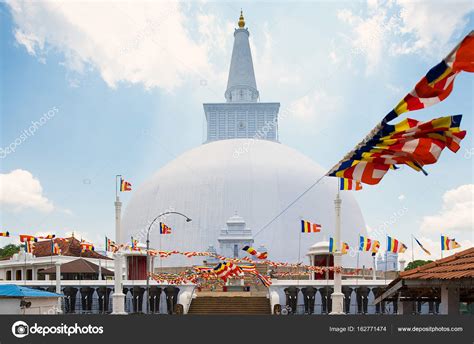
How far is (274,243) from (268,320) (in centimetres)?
4163

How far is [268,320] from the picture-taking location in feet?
39.5

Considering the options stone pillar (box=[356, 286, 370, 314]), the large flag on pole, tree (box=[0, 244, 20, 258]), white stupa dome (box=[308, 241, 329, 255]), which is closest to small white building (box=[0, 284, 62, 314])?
the large flag on pole

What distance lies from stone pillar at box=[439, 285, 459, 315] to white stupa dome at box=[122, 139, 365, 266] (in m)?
38.4

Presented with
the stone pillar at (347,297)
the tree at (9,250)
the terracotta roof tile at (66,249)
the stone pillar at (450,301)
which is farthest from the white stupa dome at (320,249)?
the tree at (9,250)

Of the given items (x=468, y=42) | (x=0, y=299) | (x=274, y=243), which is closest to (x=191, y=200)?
(x=274, y=243)

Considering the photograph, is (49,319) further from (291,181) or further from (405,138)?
(291,181)

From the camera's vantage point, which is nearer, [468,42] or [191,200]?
[468,42]

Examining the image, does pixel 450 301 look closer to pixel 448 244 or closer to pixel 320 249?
pixel 448 244

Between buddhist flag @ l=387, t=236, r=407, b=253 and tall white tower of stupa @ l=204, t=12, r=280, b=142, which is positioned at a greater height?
tall white tower of stupa @ l=204, t=12, r=280, b=142

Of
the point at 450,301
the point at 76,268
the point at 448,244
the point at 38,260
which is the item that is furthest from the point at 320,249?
the point at 450,301

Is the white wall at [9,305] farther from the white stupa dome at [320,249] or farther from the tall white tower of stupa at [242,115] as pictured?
the tall white tower of stupa at [242,115]

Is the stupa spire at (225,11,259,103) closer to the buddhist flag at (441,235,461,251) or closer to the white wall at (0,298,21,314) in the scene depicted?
the buddhist flag at (441,235,461,251)

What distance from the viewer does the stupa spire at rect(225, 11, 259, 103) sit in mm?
79625

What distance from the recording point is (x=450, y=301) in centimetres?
1423
